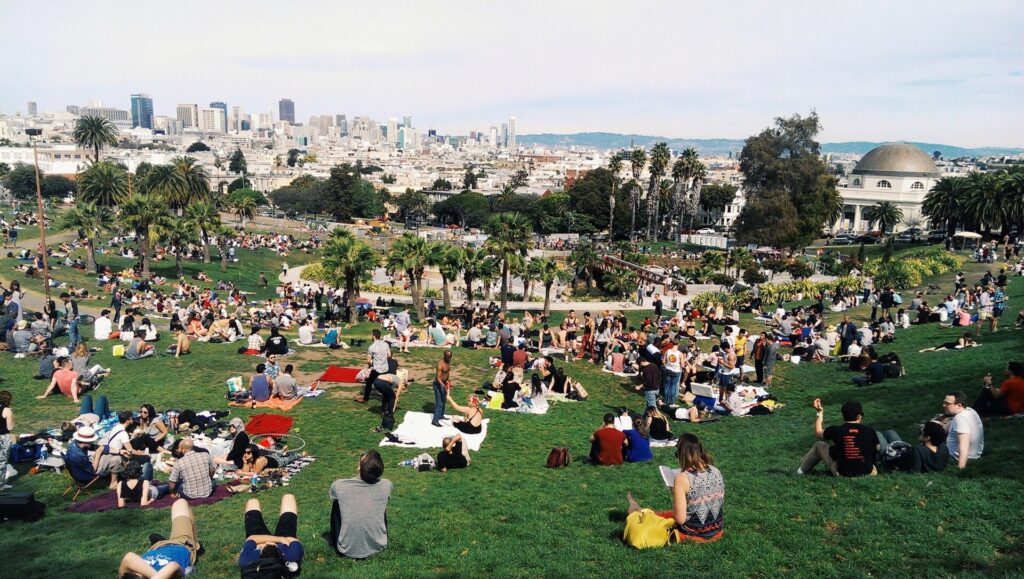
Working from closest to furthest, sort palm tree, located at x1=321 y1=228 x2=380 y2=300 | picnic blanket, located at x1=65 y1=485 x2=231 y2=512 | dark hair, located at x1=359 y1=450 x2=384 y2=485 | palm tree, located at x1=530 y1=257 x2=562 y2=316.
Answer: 1. dark hair, located at x1=359 y1=450 x2=384 y2=485
2. picnic blanket, located at x1=65 y1=485 x2=231 y2=512
3. palm tree, located at x1=321 y1=228 x2=380 y2=300
4. palm tree, located at x1=530 y1=257 x2=562 y2=316

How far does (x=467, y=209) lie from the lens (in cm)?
12025

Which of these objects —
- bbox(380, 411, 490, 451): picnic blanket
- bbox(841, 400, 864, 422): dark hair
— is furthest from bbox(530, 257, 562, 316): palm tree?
bbox(841, 400, 864, 422): dark hair

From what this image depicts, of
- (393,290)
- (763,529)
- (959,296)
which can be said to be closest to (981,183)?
(959,296)

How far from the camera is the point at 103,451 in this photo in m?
10.2

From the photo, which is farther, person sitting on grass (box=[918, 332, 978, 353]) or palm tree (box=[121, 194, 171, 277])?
palm tree (box=[121, 194, 171, 277])

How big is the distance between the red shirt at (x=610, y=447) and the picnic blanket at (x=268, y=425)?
6167 millimetres

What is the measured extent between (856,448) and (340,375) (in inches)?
492

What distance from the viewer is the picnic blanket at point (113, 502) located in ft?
30.9

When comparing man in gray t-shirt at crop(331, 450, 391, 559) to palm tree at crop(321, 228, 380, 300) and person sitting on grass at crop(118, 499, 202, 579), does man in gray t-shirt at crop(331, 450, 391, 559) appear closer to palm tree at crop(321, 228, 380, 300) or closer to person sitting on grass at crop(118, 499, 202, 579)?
person sitting on grass at crop(118, 499, 202, 579)

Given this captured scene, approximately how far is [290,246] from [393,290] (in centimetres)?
2423

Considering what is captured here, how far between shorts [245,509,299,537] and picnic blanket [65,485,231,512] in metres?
2.86

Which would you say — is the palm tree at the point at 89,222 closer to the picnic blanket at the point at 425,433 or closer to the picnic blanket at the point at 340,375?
the picnic blanket at the point at 340,375

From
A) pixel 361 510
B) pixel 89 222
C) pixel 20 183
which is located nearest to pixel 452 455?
pixel 361 510

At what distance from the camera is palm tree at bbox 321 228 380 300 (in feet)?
91.8
